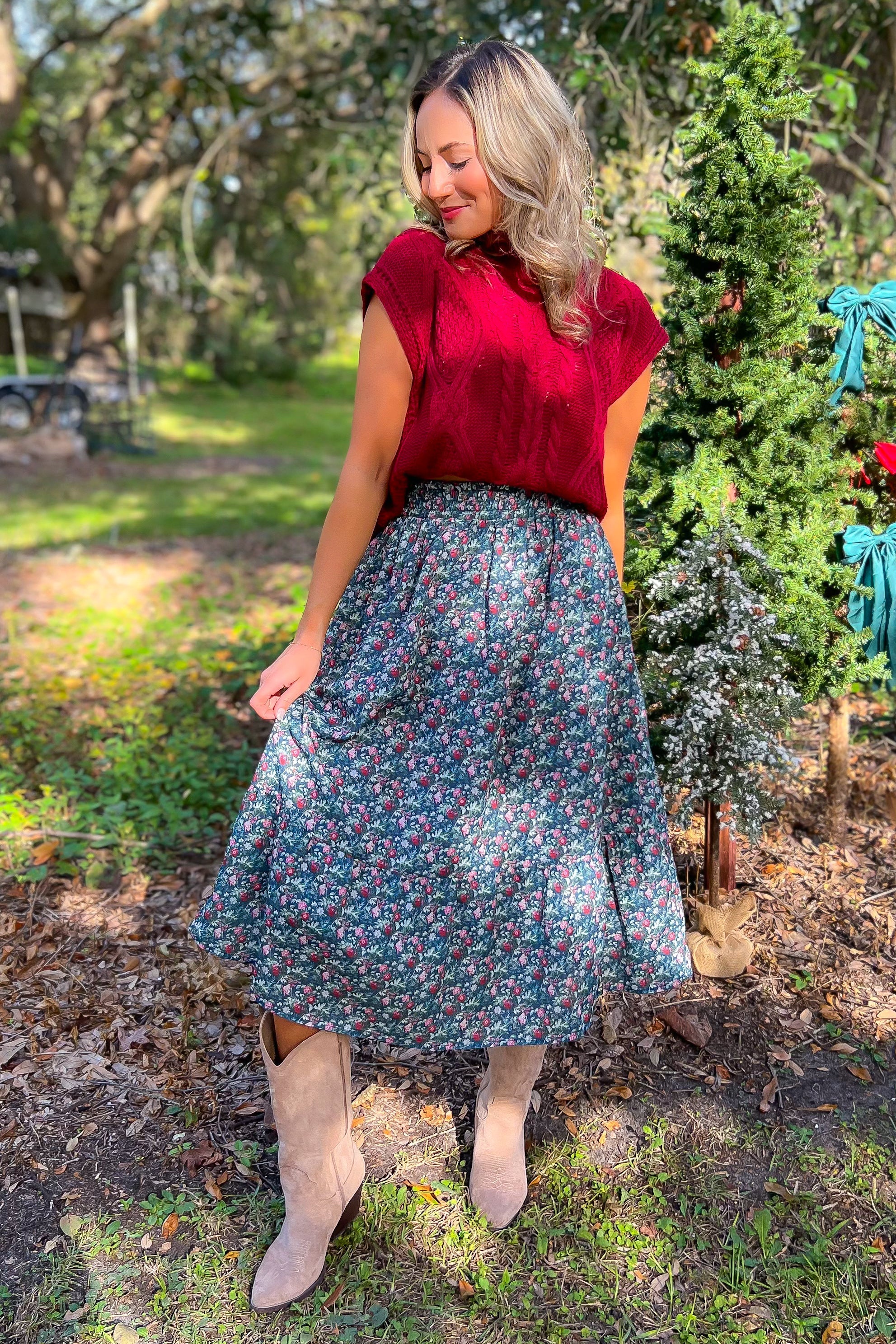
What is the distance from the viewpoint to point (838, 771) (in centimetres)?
309

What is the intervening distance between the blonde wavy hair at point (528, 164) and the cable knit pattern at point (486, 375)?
0.04 m

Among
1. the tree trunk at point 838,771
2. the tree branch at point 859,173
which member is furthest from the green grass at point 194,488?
the tree trunk at point 838,771

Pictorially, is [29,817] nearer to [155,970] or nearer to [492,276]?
[155,970]

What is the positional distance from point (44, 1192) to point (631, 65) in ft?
14.3

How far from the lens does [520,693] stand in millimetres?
1931

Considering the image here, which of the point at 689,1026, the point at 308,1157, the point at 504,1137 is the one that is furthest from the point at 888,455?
the point at 308,1157

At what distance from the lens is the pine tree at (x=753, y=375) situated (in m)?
2.40

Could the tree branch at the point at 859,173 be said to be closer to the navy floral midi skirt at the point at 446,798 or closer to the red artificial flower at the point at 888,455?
the red artificial flower at the point at 888,455

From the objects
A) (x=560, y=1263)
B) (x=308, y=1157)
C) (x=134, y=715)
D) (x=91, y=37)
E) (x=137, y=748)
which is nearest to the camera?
(x=308, y=1157)

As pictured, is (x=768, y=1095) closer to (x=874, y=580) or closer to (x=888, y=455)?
(x=874, y=580)

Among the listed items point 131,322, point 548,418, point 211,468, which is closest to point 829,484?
point 548,418

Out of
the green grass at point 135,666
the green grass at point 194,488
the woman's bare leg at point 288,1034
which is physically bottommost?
the green grass at point 194,488

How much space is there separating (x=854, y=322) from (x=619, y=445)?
99 cm

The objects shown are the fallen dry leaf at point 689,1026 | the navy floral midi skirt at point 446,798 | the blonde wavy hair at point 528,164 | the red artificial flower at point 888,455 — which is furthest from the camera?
the red artificial flower at point 888,455
